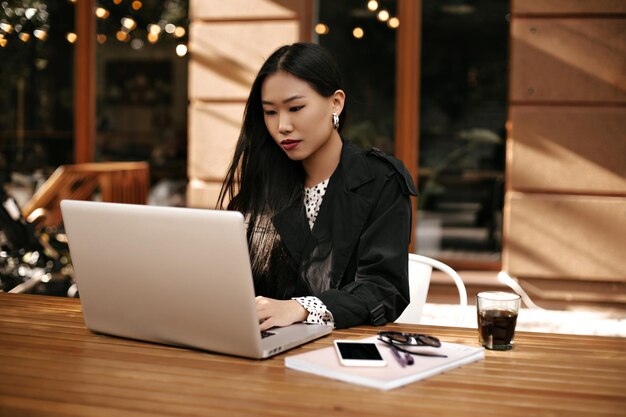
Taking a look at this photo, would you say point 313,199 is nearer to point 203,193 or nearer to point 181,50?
point 203,193

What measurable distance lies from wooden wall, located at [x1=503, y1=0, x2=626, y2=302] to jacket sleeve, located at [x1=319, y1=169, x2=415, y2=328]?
3610 mm

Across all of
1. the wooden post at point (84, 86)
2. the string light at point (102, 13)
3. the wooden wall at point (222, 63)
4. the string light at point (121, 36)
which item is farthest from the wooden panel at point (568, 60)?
the wooden post at point (84, 86)

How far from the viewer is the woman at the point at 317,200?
2109mm

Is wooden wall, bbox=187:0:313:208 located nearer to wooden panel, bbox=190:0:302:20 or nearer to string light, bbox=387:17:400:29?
wooden panel, bbox=190:0:302:20

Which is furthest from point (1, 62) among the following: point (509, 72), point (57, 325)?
point (57, 325)

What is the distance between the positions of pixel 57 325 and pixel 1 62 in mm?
5495

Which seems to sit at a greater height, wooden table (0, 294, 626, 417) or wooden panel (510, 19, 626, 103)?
wooden panel (510, 19, 626, 103)

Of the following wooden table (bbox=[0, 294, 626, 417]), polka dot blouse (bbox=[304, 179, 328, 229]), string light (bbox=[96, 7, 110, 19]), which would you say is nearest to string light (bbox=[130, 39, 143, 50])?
string light (bbox=[96, 7, 110, 19])

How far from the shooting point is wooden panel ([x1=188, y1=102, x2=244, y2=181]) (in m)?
6.08

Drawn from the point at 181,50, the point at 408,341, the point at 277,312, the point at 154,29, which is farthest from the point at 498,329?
the point at 154,29

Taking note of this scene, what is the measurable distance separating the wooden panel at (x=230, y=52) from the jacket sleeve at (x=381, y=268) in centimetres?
390

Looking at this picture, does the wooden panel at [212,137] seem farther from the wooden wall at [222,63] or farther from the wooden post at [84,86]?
the wooden post at [84,86]

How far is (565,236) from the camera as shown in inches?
220

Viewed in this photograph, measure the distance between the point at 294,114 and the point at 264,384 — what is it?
895mm
